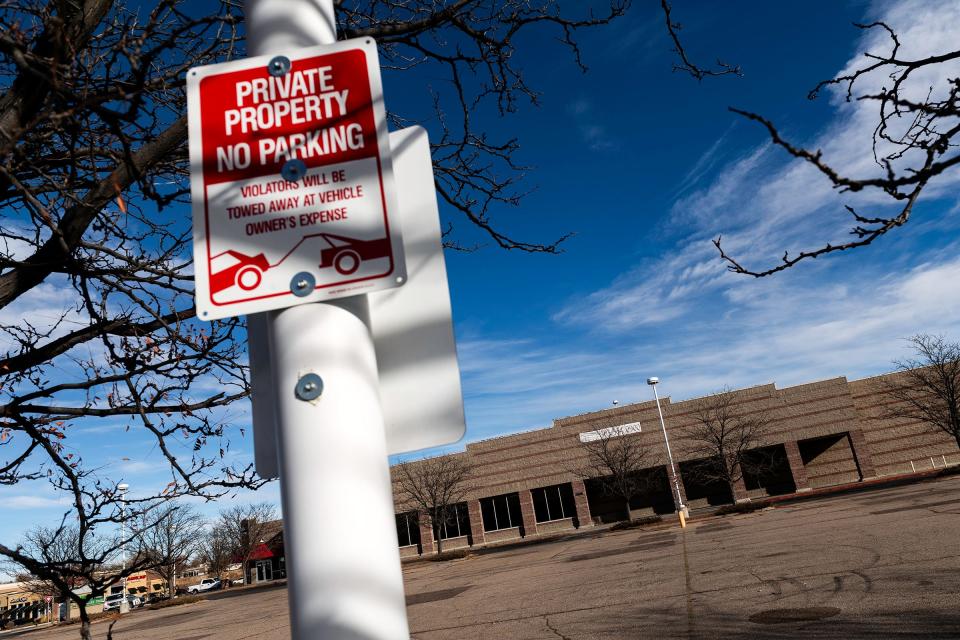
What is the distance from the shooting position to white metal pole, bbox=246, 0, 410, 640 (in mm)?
1110

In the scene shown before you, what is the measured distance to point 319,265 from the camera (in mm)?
1312

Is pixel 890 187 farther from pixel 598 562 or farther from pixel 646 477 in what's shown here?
pixel 646 477

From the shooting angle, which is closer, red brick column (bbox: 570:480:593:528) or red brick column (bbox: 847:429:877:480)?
red brick column (bbox: 847:429:877:480)

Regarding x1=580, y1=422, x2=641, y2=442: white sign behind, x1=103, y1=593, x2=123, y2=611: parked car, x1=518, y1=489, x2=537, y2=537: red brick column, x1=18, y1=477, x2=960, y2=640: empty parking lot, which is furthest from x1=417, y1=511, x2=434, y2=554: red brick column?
x1=18, y1=477, x2=960, y2=640: empty parking lot

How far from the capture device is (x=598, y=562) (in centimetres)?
1642

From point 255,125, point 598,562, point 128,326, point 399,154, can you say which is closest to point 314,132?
point 255,125

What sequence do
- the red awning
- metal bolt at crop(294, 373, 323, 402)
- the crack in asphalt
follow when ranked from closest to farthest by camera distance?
metal bolt at crop(294, 373, 323, 402), the crack in asphalt, the red awning

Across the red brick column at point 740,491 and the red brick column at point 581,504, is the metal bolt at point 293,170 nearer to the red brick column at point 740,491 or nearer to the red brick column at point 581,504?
the red brick column at point 740,491

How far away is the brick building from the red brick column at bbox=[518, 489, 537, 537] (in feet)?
0.24

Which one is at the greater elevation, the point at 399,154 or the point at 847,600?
the point at 399,154

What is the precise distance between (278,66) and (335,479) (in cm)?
95

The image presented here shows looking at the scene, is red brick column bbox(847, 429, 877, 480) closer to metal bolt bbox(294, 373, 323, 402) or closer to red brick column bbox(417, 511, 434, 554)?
red brick column bbox(417, 511, 434, 554)

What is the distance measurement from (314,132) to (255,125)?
144 mm

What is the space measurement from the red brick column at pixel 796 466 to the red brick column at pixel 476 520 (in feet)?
72.3
